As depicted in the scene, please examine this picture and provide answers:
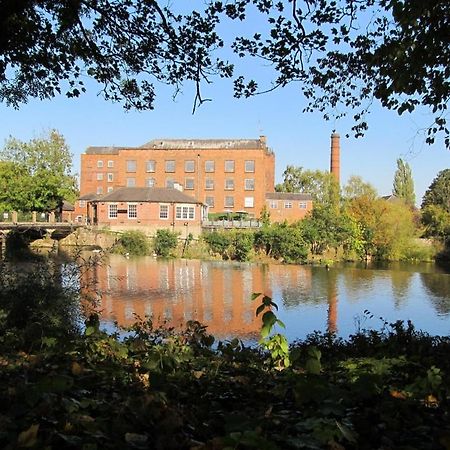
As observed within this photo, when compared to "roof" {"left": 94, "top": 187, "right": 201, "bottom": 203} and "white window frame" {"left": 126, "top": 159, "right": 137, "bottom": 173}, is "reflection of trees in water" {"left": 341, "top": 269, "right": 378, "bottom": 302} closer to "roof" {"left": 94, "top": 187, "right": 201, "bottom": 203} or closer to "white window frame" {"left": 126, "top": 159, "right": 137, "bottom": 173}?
"roof" {"left": 94, "top": 187, "right": 201, "bottom": 203}

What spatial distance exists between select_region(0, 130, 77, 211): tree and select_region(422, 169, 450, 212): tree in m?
44.6

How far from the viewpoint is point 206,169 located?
58875mm

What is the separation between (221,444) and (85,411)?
95 cm

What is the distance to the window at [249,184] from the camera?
189 ft

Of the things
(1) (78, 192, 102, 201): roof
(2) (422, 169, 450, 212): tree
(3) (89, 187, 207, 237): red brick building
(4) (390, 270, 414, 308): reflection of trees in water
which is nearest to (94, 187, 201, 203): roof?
(3) (89, 187, 207, 237): red brick building

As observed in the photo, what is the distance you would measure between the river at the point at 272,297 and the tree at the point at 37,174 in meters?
13.5

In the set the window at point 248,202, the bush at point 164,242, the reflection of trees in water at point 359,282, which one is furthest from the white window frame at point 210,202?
the reflection of trees in water at point 359,282

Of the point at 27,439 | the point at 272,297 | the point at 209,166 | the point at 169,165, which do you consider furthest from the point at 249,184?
the point at 27,439

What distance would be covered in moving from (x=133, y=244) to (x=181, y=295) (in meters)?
23.2

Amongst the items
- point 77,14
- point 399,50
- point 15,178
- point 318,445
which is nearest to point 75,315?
point 77,14

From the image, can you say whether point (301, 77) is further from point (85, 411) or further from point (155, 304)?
point (155, 304)

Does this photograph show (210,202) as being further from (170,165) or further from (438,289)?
(438,289)

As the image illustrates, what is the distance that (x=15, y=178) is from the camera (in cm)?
4391

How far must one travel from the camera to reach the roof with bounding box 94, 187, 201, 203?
4966 cm
